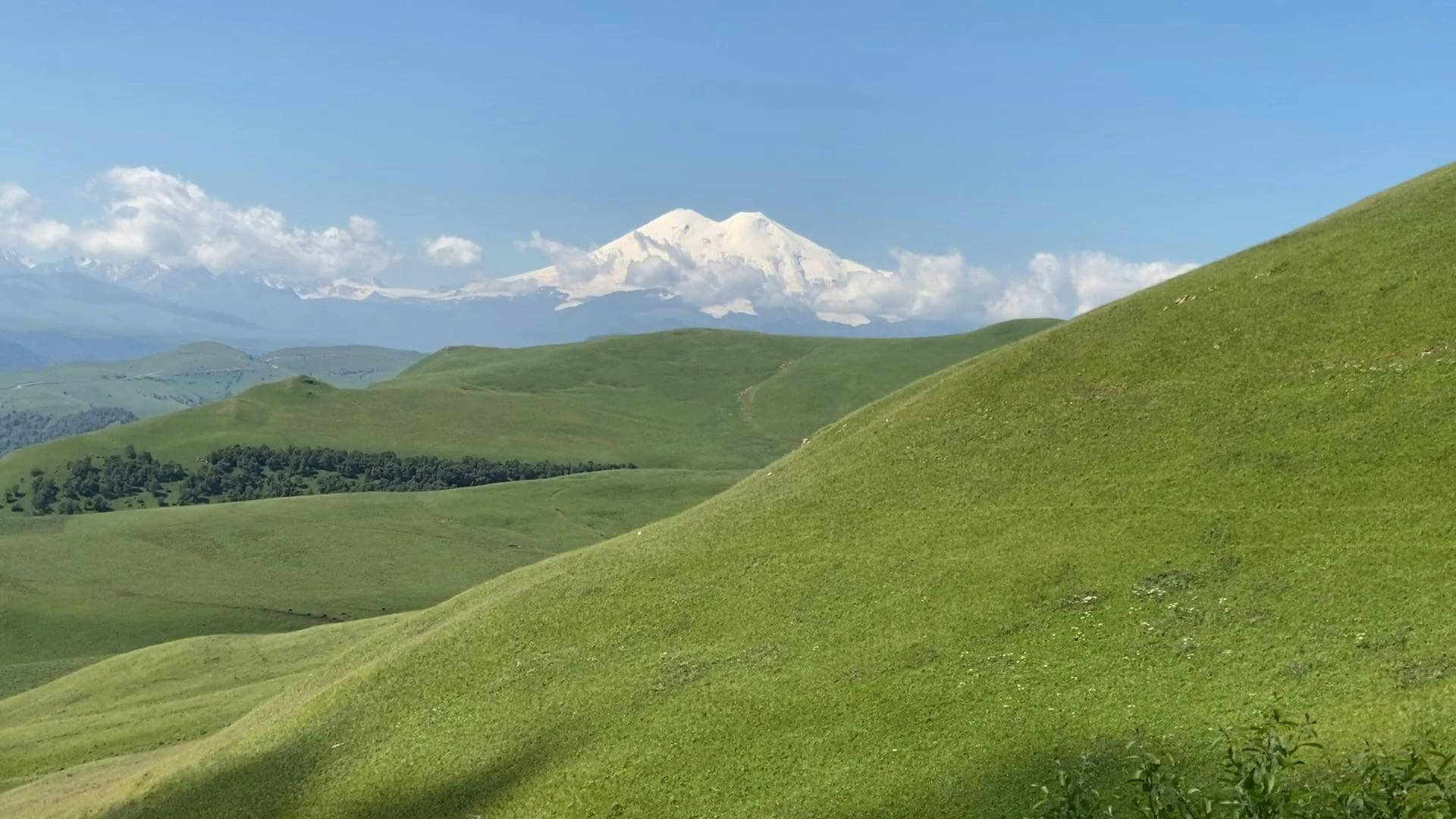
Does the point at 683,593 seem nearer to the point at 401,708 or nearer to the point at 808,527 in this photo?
the point at 808,527

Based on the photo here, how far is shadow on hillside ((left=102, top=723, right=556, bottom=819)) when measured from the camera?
40375 mm

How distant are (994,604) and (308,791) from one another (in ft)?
92.6

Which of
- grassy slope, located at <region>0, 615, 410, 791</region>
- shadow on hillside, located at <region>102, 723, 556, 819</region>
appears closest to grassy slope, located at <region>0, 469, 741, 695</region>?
grassy slope, located at <region>0, 615, 410, 791</region>

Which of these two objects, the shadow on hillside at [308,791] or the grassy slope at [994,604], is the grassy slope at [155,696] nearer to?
the grassy slope at [994,604]

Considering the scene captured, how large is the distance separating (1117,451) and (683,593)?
21.9 metres

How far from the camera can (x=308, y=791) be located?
146 feet

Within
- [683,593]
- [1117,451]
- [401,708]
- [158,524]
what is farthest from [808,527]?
[158,524]

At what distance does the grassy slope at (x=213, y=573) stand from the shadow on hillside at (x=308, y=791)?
7732 centimetres

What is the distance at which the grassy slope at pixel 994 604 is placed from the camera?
3469cm

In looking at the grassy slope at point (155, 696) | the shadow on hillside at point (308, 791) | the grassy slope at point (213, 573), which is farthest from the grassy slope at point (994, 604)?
the grassy slope at point (213, 573)

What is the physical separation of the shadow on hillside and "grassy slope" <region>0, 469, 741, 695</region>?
77319 millimetres

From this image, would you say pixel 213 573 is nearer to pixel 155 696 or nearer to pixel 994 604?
pixel 155 696

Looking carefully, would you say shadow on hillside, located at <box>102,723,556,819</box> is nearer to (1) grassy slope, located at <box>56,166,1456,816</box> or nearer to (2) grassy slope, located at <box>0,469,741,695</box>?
(1) grassy slope, located at <box>56,166,1456,816</box>

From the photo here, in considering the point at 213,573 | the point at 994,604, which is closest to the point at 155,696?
the point at 994,604
